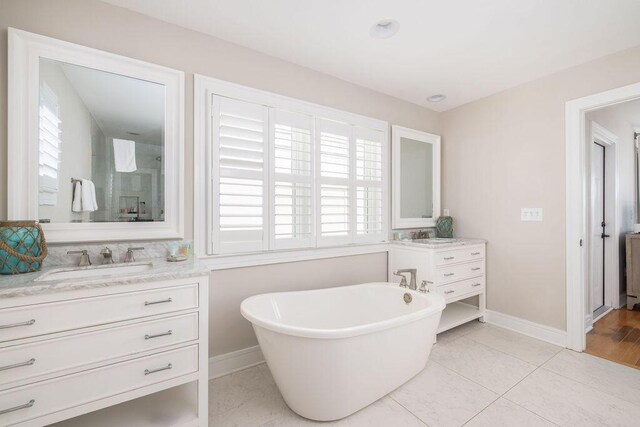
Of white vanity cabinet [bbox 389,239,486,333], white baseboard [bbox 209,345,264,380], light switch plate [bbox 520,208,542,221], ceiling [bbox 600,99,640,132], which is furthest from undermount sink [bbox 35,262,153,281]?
ceiling [bbox 600,99,640,132]

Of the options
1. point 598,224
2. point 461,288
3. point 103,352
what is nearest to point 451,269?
point 461,288

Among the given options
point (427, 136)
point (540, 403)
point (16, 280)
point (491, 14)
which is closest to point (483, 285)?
point (540, 403)

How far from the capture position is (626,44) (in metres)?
2.05

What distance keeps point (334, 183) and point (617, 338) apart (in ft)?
9.72

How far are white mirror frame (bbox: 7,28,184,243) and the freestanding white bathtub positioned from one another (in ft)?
2.80

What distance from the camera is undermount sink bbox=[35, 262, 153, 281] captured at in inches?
53.7

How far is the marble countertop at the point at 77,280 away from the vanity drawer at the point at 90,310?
2.3 inches

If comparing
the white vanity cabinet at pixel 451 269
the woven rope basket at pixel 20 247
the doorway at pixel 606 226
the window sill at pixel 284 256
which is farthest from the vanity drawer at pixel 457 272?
the woven rope basket at pixel 20 247

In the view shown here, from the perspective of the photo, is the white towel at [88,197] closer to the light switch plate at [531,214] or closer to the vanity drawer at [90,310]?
the vanity drawer at [90,310]

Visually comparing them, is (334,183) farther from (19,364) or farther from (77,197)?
(19,364)

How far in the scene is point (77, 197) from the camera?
158 centimetres

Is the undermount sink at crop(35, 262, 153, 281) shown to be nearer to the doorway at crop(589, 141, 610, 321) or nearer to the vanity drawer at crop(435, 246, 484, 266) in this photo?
the vanity drawer at crop(435, 246, 484, 266)

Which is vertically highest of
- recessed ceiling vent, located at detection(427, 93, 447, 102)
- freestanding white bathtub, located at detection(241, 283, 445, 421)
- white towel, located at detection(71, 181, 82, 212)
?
recessed ceiling vent, located at detection(427, 93, 447, 102)

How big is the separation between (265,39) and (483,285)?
311 cm
